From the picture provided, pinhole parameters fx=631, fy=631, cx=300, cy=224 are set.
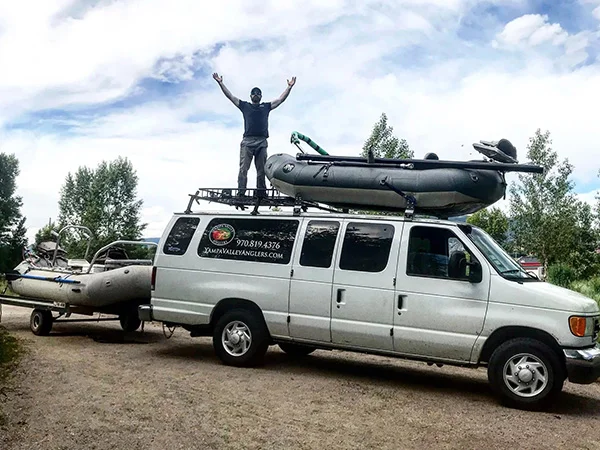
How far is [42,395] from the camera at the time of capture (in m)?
6.54

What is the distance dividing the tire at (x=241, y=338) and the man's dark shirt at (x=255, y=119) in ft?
10.2

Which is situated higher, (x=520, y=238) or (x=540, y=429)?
(x=520, y=238)

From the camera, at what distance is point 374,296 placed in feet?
24.8

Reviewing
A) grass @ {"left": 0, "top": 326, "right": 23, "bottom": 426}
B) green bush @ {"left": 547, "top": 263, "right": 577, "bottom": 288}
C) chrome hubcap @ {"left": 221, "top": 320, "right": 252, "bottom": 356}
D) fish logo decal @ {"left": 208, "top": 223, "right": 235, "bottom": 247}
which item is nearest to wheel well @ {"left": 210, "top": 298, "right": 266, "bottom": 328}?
chrome hubcap @ {"left": 221, "top": 320, "right": 252, "bottom": 356}

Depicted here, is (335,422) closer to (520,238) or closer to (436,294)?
(436,294)

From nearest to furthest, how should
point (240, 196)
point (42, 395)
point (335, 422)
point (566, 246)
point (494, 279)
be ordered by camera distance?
1. point (335, 422)
2. point (42, 395)
3. point (494, 279)
4. point (240, 196)
5. point (566, 246)

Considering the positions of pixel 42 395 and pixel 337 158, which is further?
pixel 337 158

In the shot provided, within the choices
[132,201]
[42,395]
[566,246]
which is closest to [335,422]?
[42,395]

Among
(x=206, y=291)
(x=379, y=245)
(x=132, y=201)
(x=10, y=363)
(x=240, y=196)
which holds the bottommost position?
(x=10, y=363)

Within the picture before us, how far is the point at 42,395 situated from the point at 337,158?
15.0 ft

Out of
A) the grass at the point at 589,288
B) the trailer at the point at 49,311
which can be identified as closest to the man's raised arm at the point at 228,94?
the trailer at the point at 49,311

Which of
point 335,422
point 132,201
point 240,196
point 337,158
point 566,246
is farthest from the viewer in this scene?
point 132,201

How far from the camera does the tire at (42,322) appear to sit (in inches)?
437

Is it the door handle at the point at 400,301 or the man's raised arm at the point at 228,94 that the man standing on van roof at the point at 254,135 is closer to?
the man's raised arm at the point at 228,94
